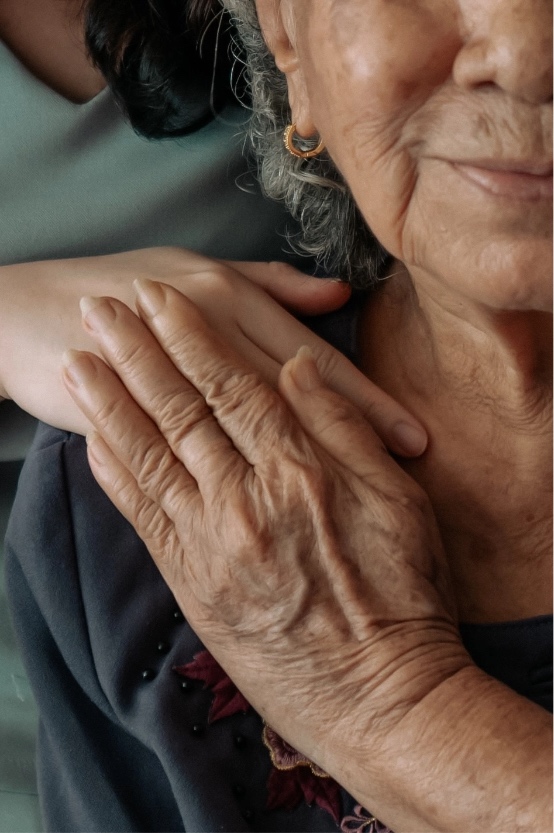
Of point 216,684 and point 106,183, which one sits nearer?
point 216,684

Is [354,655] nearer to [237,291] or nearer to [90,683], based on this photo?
[90,683]

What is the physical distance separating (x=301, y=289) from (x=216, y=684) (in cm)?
55

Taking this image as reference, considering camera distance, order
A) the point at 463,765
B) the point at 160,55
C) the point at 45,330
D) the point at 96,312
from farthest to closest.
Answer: the point at 160,55
the point at 45,330
the point at 96,312
the point at 463,765

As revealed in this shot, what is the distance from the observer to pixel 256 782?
1146mm

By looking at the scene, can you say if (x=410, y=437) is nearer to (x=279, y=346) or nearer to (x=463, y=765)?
(x=279, y=346)

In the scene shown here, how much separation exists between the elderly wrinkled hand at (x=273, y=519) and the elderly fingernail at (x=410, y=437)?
78 millimetres

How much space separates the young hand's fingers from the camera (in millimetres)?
1105

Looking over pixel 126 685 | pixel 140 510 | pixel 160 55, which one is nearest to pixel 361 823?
pixel 126 685

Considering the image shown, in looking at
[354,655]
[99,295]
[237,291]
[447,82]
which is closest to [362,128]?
[447,82]

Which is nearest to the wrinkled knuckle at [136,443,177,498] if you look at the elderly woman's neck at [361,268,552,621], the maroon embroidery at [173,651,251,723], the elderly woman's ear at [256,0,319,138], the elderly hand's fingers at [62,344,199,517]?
the elderly hand's fingers at [62,344,199,517]

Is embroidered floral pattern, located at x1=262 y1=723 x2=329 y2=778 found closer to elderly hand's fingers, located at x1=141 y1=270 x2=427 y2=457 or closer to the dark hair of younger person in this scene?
elderly hand's fingers, located at x1=141 y1=270 x2=427 y2=457

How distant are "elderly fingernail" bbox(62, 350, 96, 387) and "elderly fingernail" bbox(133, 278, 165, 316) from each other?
0.09 m

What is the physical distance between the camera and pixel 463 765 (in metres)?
0.97

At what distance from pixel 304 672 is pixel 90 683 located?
310mm
